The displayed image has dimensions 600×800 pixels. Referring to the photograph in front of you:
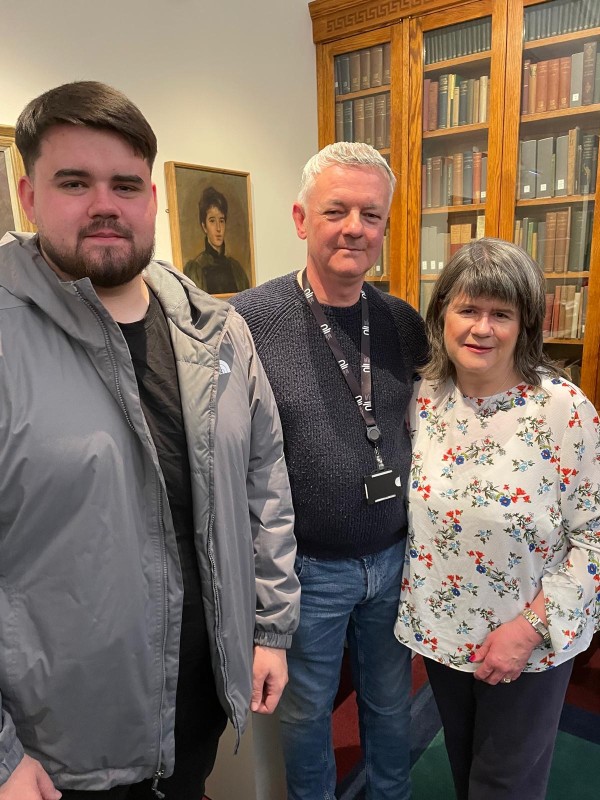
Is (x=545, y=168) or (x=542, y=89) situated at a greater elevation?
(x=542, y=89)

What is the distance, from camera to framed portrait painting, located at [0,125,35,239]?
175 cm

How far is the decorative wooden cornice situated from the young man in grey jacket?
2343mm

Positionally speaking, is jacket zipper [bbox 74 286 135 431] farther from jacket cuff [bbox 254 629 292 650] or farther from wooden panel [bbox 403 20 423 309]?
wooden panel [bbox 403 20 423 309]

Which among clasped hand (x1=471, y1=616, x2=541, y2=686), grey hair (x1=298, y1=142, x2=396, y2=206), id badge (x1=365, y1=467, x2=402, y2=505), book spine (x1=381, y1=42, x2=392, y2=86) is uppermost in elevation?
book spine (x1=381, y1=42, x2=392, y2=86)

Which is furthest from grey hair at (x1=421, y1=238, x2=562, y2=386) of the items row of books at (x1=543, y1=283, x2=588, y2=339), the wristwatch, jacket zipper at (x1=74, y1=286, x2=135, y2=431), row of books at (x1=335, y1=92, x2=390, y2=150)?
row of books at (x1=335, y1=92, x2=390, y2=150)

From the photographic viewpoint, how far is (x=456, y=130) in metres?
2.78

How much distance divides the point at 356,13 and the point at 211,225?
1387 mm

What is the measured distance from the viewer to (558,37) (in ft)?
8.17

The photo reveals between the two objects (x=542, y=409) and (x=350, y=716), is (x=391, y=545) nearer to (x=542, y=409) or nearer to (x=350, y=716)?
(x=542, y=409)

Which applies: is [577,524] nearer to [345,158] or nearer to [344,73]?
[345,158]

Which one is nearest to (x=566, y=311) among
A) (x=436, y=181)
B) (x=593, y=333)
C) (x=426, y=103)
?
(x=593, y=333)

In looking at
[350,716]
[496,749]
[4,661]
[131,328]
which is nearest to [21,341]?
[131,328]

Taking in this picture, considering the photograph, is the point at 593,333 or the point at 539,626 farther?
the point at 593,333

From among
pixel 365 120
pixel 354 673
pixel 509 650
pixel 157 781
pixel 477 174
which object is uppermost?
pixel 365 120
